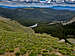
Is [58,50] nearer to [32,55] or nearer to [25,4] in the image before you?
[32,55]

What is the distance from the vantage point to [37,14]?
9594cm

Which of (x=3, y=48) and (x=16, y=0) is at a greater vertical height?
(x=3, y=48)

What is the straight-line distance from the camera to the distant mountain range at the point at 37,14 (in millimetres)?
87938

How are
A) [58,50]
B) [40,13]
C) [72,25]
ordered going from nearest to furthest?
[58,50]
[72,25]
[40,13]

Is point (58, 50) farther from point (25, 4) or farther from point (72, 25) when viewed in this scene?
point (25, 4)

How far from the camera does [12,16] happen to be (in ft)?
299

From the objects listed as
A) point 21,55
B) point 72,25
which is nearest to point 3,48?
point 21,55

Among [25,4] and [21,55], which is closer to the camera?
[21,55]

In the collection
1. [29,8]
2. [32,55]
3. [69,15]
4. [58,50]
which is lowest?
[69,15]

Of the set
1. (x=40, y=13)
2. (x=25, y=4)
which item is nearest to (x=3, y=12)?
(x=25, y=4)

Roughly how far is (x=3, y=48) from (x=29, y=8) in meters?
76.9

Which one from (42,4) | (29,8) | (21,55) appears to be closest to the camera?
(21,55)

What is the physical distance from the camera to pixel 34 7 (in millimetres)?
85062

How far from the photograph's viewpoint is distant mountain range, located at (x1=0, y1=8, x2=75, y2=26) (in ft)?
289
